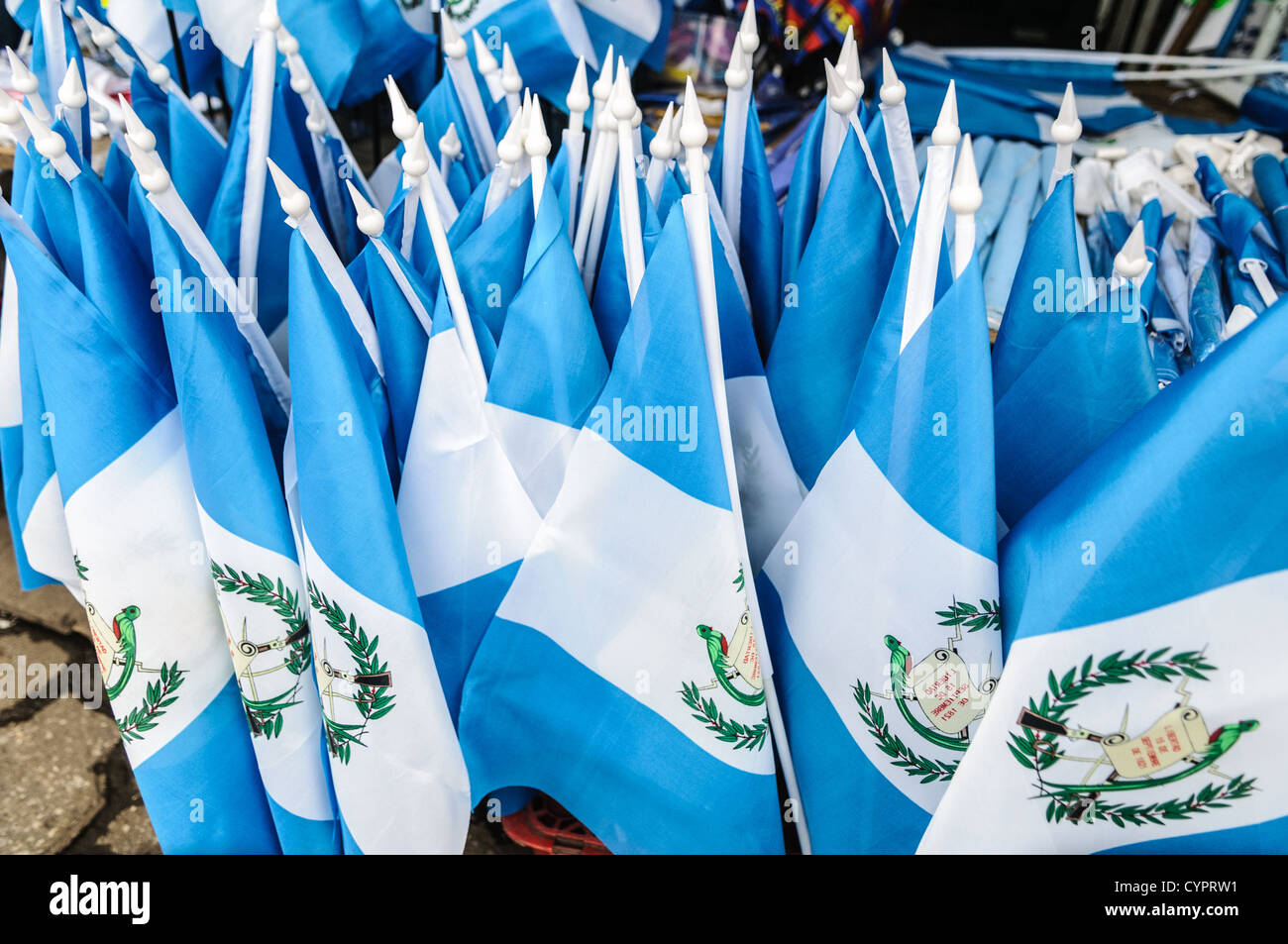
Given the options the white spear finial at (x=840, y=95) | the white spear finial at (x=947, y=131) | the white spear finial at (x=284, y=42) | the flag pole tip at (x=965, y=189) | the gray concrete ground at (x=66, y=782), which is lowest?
the gray concrete ground at (x=66, y=782)

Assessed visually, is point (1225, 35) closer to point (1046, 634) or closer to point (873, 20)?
point (873, 20)

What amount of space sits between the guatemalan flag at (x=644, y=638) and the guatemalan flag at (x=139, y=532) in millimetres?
230

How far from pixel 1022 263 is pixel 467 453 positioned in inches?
19.3

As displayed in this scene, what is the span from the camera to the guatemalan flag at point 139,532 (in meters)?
0.74

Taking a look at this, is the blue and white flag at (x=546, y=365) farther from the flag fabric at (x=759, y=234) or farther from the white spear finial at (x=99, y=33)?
the white spear finial at (x=99, y=33)

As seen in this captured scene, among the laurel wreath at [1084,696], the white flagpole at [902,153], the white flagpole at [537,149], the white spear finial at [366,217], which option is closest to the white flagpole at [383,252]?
the white spear finial at [366,217]

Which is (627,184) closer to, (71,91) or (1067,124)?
(1067,124)

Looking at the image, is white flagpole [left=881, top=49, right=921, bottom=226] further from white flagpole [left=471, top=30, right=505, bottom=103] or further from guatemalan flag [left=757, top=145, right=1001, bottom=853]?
white flagpole [left=471, top=30, right=505, bottom=103]

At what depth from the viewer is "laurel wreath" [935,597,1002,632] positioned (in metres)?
0.69

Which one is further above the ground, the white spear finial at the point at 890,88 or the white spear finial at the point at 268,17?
the white spear finial at the point at 268,17

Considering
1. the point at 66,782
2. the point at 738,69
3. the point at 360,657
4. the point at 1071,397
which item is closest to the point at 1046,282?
the point at 1071,397

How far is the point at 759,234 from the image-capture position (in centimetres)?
87

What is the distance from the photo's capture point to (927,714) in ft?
2.41

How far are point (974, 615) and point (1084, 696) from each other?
0.09 meters
